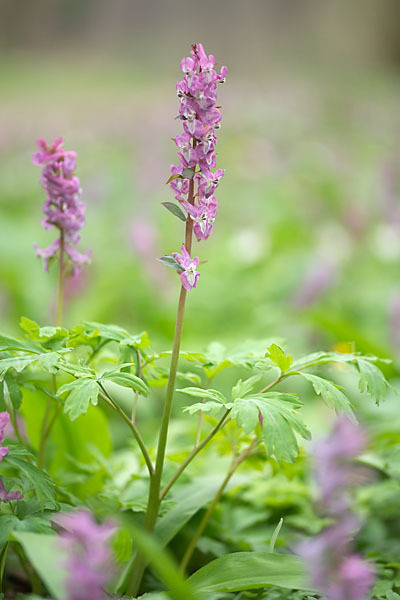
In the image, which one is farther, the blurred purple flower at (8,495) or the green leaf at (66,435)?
the green leaf at (66,435)

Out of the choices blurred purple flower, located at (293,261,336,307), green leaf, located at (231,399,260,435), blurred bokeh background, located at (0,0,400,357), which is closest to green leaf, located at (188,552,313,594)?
green leaf, located at (231,399,260,435)

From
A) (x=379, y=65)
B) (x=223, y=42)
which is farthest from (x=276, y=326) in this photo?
(x=379, y=65)

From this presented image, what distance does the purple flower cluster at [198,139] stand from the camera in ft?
3.42

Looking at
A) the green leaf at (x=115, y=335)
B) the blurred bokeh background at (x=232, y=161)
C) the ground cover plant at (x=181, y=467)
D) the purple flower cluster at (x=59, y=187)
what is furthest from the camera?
the blurred bokeh background at (x=232, y=161)

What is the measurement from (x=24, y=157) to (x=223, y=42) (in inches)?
288

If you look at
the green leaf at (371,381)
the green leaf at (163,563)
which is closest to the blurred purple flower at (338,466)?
the green leaf at (371,381)

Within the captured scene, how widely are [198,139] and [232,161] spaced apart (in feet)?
→ 18.6

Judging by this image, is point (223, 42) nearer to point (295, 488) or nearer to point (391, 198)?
point (391, 198)

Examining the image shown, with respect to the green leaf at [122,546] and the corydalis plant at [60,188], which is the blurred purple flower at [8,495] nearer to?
the green leaf at [122,546]

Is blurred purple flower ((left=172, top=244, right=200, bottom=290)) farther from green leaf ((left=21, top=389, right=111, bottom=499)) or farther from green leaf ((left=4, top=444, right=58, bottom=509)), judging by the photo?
green leaf ((left=21, top=389, right=111, bottom=499))

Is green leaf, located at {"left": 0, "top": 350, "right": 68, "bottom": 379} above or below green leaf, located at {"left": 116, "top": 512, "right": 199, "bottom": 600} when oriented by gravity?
above

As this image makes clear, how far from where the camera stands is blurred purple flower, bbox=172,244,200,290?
107 centimetres

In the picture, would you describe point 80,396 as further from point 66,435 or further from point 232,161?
point 232,161

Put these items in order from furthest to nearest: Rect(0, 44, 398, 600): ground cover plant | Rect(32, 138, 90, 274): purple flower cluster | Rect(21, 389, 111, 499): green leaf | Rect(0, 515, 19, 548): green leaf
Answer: Rect(21, 389, 111, 499): green leaf
Rect(32, 138, 90, 274): purple flower cluster
Rect(0, 515, 19, 548): green leaf
Rect(0, 44, 398, 600): ground cover plant
